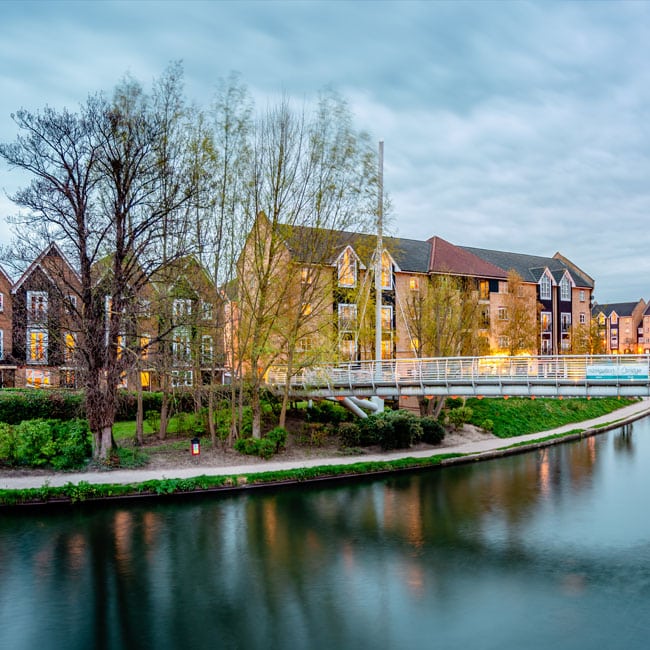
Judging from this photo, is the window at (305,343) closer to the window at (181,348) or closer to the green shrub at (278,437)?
the green shrub at (278,437)

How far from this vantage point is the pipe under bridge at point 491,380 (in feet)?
67.2

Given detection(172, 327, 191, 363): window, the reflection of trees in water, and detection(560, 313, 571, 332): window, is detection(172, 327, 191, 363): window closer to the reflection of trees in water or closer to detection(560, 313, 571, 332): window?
the reflection of trees in water

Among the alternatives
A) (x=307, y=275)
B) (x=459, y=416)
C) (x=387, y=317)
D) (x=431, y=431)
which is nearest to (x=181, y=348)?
(x=307, y=275)

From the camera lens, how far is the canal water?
37.9 feet

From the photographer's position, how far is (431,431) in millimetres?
29719

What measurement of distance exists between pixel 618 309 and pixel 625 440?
10127 centimetres

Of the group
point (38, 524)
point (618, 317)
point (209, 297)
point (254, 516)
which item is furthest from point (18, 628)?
point (618, 317)

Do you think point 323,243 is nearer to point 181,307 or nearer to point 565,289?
point 181,307

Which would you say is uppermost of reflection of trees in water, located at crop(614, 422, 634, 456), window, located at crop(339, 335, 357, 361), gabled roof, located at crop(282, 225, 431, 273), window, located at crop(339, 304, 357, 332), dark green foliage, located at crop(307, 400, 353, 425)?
gabled roof, located at crop(282, 225, 431, 273)

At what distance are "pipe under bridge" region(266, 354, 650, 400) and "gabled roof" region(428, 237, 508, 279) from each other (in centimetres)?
1990

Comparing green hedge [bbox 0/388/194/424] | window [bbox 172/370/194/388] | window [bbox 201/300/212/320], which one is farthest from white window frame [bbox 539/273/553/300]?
window [bbox 201/300/212/320]

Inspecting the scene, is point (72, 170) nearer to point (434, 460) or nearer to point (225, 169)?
point (225, 169)

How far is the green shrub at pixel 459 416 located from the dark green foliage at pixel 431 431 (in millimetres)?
3661

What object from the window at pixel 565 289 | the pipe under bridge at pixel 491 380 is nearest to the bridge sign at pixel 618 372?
the pipe under bridge at pixel 491 380
